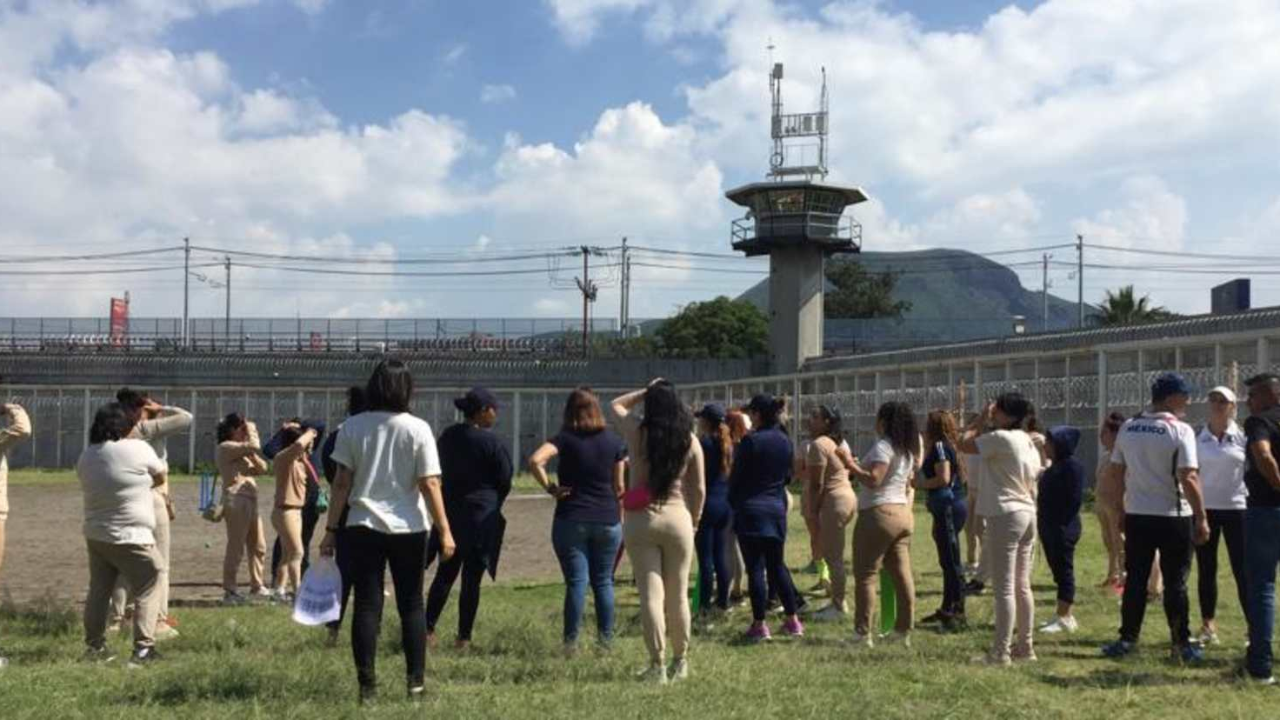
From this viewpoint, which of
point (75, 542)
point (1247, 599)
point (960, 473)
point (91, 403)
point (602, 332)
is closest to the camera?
point (1247, 599)

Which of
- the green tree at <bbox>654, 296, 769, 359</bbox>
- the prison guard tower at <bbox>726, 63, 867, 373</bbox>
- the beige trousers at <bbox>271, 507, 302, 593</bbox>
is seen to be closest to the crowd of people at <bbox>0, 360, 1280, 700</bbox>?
the beige trousers at <bbox>271, 507, 302, 593</bbox>

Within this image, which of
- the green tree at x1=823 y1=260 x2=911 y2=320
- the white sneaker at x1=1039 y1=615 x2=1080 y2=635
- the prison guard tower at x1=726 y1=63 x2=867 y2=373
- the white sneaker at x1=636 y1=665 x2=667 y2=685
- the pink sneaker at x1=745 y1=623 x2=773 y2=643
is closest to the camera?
the white sneaker at x1=636 y1=665 x2=667 y2=685

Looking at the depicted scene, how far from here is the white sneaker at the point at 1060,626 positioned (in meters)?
8.91

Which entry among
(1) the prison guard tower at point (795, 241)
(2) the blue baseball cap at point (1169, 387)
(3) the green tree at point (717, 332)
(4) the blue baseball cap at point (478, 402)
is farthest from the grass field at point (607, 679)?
(3) the green tree at point (717, 332)

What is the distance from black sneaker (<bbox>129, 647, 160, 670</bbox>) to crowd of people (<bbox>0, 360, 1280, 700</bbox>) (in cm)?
2

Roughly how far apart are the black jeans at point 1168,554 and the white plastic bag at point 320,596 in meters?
4.71

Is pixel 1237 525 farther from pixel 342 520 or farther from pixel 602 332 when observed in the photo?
pixel 602 332

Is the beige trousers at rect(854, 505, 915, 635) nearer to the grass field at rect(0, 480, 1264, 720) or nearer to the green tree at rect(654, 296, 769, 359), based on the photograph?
the grass field at rect(0, 480, 1264, 720)

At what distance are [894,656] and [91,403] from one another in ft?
131

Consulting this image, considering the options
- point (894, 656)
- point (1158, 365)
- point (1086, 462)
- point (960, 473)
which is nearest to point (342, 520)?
point (894, 656)

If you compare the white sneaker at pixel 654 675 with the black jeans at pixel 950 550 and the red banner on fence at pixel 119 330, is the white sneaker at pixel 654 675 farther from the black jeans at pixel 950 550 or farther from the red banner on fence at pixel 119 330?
the red banner on fence at pixel 119 330

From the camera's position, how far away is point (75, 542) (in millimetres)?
16359

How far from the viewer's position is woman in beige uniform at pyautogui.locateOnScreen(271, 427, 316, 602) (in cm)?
1035

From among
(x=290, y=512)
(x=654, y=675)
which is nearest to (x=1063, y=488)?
(x=654, y=675)
